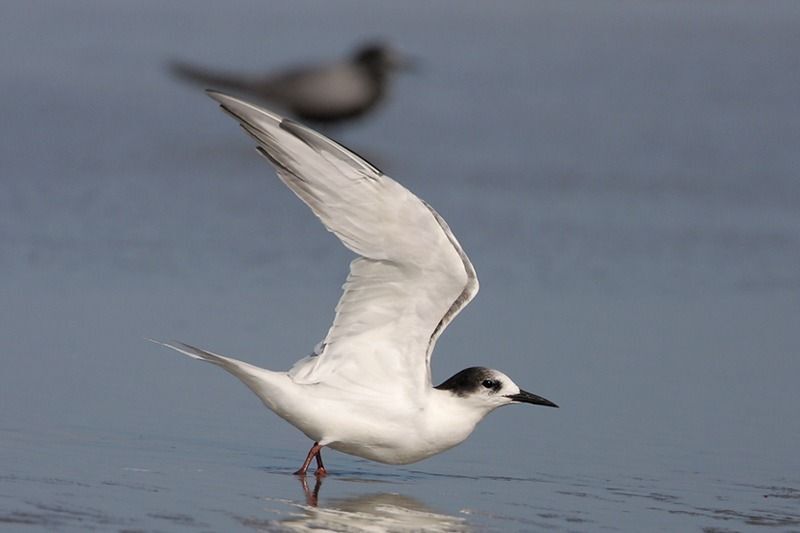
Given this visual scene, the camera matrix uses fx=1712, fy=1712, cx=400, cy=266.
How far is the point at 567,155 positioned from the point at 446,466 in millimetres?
8788

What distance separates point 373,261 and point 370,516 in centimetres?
110

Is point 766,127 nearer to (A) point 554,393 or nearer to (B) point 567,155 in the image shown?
(B) point 567,155

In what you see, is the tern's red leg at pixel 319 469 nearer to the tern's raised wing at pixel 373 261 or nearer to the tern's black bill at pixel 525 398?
the tern's raised wing at pixel 373 261

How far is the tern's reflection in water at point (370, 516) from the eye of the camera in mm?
6336

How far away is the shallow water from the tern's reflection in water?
2 centimetres

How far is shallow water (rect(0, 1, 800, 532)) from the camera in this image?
22.6 feet

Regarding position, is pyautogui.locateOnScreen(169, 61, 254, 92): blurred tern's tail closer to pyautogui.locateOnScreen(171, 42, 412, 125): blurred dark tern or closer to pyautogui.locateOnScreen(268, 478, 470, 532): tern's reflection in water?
pyautogui.locateOnScreen(171, 42, 412, 125): blurred dark tern

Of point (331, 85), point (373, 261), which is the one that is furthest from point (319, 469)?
point (331, 85)

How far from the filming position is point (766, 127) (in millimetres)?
17516

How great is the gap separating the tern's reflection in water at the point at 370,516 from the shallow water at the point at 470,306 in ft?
0.06

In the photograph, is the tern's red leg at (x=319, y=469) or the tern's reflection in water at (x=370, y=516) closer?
the tern's reflection in water at (x=370, y=516)

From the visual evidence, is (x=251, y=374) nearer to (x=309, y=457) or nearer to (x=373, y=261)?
(x=309, y=457)

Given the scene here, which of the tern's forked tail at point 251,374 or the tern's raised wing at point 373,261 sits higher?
the tern's raised wing at point 373,261

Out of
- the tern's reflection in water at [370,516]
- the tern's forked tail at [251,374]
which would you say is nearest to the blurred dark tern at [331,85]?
the tern's forked tail at [251,374]
